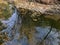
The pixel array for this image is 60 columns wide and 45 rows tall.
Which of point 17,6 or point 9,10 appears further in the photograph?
point 17,6

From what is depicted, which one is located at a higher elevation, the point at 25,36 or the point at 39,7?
the point at 39,7

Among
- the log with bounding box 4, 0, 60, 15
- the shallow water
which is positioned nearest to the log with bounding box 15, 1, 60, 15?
the log with bounding box 4, 0, 60, 15

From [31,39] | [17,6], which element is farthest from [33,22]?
[17,6]

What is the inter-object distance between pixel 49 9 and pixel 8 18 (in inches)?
103

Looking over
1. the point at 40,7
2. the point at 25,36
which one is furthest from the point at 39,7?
the point at 25,36

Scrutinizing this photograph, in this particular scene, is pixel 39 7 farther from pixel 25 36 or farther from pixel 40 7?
pixel 25 36

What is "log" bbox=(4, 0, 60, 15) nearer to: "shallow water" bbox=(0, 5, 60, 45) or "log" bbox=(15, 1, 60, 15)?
"log" bbox=(15, 1, 60, 15)

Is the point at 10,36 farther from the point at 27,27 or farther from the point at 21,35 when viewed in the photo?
the point at 27,27

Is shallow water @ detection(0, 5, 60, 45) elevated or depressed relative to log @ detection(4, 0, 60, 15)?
depressed

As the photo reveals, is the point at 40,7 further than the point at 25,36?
Yes

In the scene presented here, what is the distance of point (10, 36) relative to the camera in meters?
5.50

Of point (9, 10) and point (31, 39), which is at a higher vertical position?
point (9, 10)

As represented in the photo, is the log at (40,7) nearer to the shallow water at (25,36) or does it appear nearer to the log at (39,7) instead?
the log at (39,7)

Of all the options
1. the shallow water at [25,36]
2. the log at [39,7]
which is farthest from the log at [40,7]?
the shallow water at [25,36]
